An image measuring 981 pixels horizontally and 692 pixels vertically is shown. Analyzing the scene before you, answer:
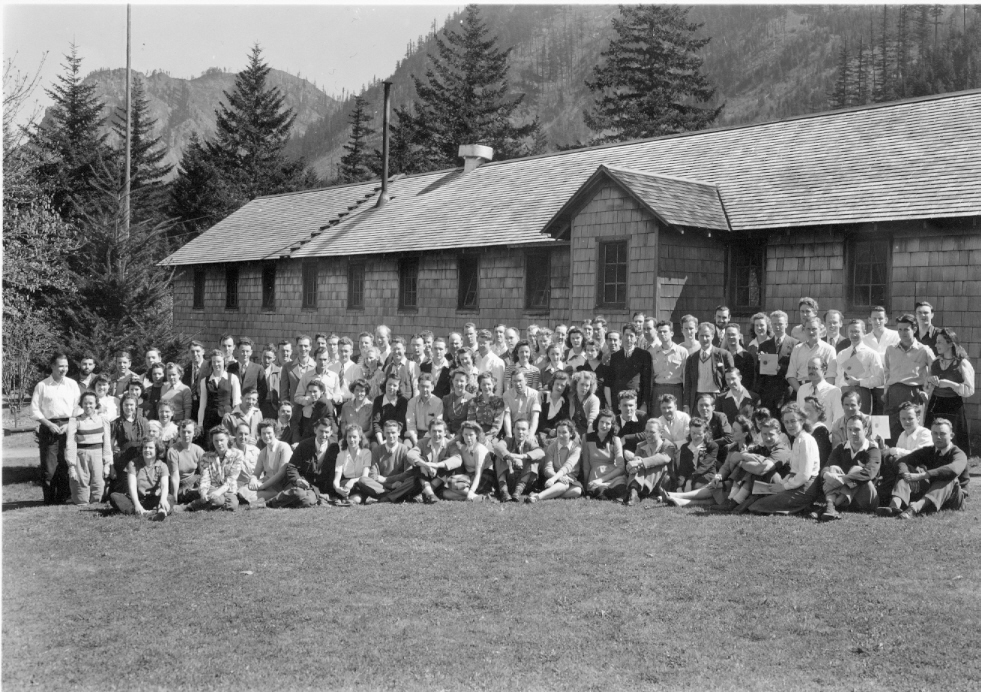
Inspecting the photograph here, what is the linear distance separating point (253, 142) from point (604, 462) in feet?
132

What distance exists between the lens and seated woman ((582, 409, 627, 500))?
424 inches

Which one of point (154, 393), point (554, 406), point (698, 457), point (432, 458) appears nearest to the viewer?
point (698, 457)

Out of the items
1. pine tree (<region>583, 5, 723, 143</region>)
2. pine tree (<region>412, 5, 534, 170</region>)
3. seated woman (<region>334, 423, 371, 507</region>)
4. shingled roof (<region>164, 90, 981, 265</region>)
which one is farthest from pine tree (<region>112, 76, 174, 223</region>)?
seated woman (<region>334, 423, 371, 507</region>)

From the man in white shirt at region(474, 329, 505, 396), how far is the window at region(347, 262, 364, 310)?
13.0 m

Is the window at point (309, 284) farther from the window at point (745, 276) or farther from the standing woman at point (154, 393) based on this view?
the standing woman at point (154, 393)

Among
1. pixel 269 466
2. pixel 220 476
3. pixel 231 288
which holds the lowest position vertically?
pixel 220 476

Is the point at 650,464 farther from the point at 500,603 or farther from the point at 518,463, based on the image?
the point at 500,603

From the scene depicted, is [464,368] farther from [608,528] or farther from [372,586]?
[372,586]

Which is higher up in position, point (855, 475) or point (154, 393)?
point (154, 393)

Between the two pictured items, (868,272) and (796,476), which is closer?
(796,476)

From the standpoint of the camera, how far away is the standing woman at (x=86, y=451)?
11336 millimetres

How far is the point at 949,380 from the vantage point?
10.5 metres

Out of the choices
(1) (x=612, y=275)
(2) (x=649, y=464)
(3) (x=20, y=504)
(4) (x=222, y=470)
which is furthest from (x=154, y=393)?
(1) (x=612, y=275)

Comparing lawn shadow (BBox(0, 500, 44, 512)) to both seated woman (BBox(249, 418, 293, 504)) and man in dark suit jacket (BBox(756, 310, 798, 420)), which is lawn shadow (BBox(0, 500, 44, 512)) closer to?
seated woman (BBox(249, 418, 293, 504))
